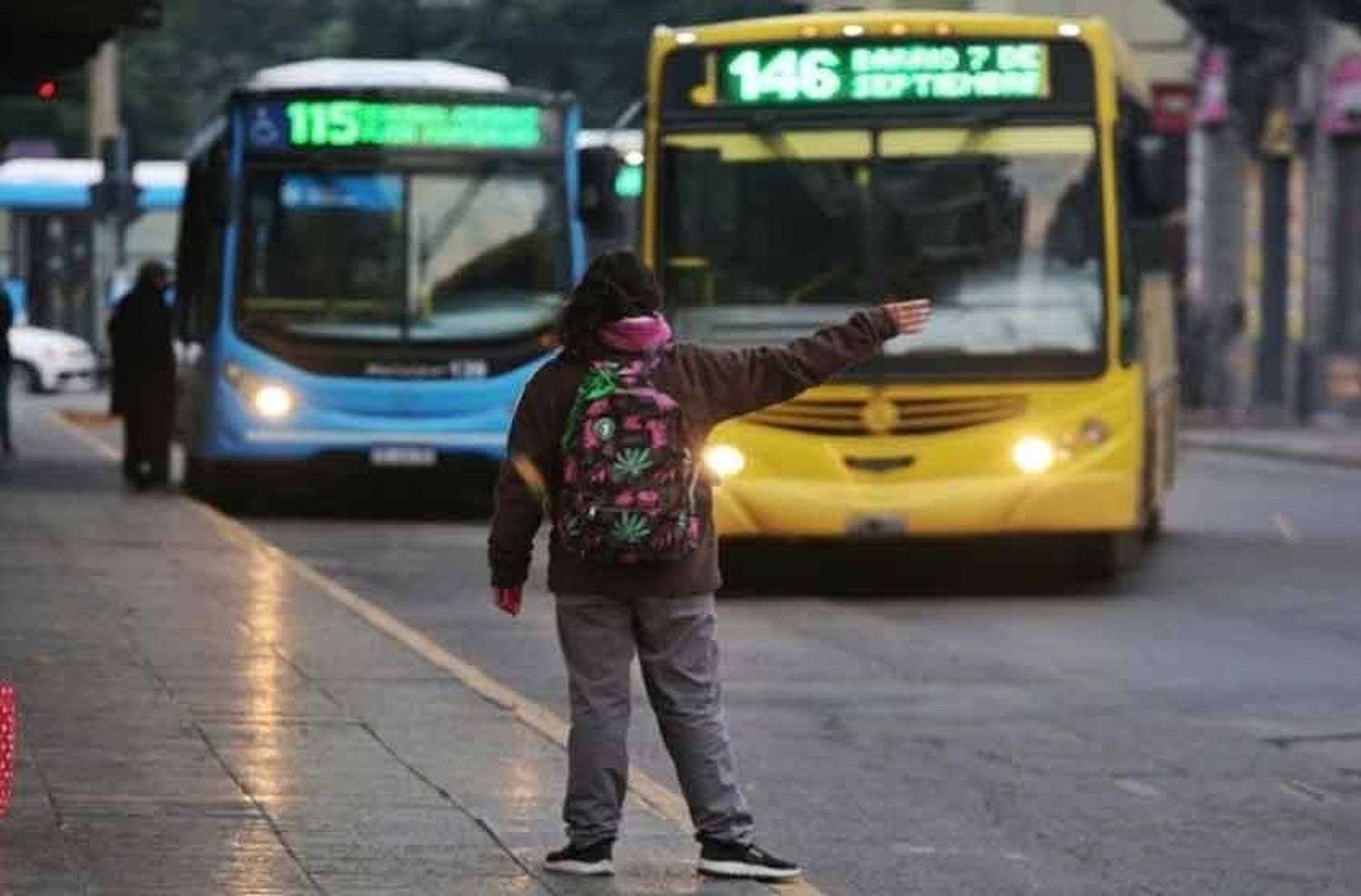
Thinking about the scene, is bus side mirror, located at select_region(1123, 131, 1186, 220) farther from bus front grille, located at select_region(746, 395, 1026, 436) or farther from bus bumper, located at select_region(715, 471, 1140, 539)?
bus bumper, located at select_region(715, 471, 1140, 539)

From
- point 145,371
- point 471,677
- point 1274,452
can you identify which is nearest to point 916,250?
point 471,677

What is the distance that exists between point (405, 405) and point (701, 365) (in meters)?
16.7

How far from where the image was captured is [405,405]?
2592 centimetres

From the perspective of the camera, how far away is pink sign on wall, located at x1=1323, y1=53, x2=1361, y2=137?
45.0 meters

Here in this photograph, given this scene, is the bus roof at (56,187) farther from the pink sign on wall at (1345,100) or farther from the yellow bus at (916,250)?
the yellow bus at (916,250)

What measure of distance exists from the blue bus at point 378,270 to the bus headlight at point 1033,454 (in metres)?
7.18

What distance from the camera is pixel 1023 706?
14.4 metres

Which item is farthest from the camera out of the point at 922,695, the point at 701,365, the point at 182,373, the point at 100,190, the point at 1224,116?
the point at 1224,116

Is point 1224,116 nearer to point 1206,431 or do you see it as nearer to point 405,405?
point 1206,431

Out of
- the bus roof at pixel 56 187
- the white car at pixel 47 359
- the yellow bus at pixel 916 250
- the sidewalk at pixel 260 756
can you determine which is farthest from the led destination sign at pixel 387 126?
the bus roof at pixel 56 187

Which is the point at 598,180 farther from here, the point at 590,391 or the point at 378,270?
the point at 590,391

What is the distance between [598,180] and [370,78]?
6048mm

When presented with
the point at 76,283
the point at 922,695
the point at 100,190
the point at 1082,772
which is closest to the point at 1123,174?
the point at 922,695

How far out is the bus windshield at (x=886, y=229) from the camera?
64.3 ft
